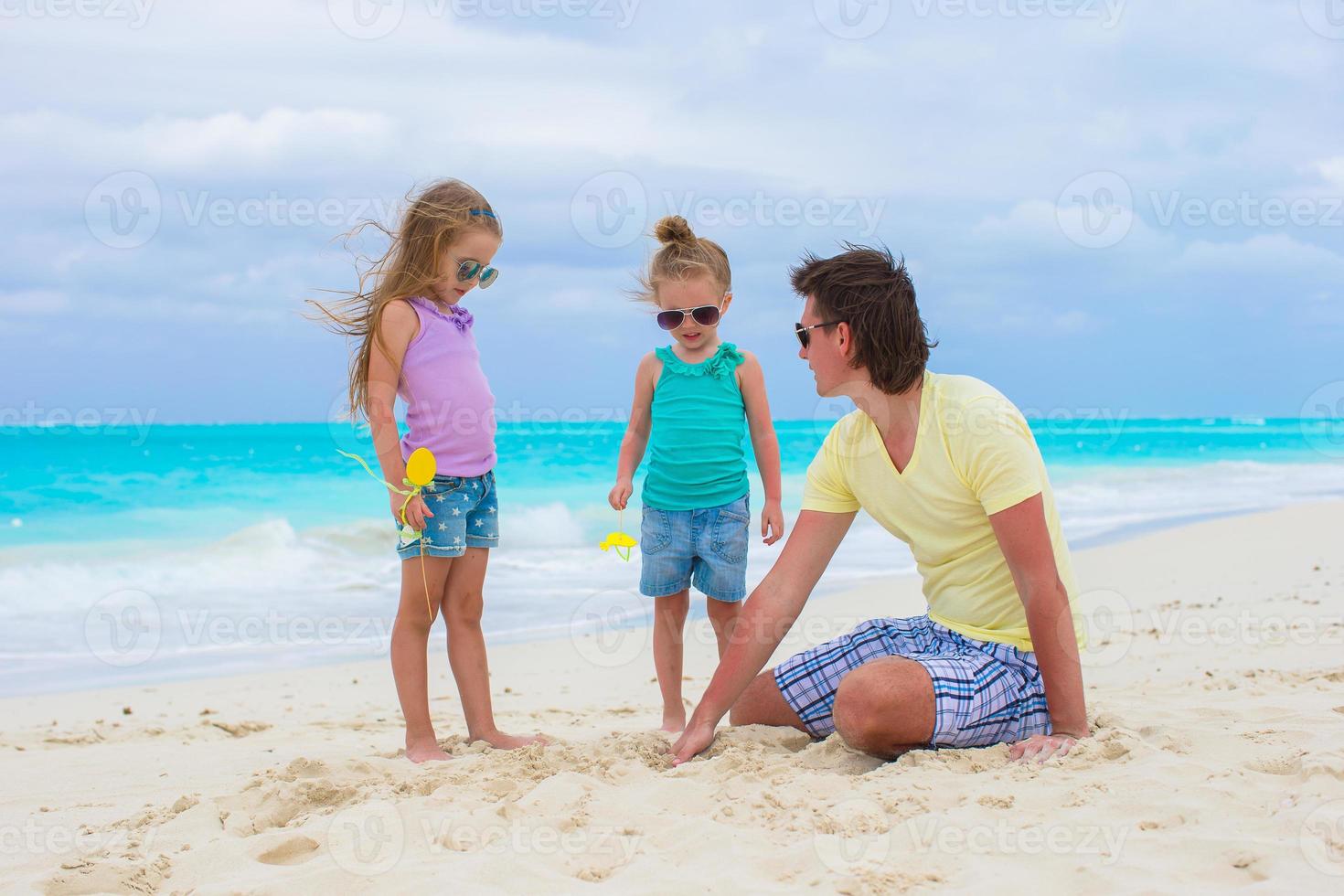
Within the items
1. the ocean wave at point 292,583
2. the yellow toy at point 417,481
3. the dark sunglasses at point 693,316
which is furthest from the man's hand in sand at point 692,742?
the ocean wave at point 292,583

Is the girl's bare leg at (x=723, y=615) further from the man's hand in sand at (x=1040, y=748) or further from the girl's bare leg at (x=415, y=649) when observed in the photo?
the man's hand in sand at (x=1040, y=748)

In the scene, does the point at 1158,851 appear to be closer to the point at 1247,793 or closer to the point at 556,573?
the point at 1247,793

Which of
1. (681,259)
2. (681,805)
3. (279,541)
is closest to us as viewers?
(681,805)

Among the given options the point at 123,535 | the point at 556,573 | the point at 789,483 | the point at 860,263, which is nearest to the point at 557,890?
the point at 860,263

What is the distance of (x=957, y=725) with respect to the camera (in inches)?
111

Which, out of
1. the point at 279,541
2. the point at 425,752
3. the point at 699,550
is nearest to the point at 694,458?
the point at 699,550

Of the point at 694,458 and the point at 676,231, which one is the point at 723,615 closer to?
the point at 694,458

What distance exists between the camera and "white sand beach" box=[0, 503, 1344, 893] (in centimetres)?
212

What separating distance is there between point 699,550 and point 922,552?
1123 millimetres

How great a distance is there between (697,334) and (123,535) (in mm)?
10379

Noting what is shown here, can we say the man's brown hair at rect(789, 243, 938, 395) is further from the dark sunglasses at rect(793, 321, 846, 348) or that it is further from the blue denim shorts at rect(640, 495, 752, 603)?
the blue denim shorts at rect(640, 495, 752, 603)

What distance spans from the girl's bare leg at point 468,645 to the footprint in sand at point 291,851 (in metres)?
1.12

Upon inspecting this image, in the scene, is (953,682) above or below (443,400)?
below

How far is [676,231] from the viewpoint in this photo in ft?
13.3
